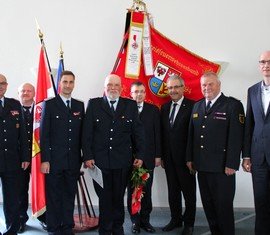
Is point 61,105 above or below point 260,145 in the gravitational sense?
above

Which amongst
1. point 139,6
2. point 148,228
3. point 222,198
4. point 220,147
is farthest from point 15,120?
point 139,6

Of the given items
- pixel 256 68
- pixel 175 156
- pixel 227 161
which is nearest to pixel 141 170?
pixel 175 156

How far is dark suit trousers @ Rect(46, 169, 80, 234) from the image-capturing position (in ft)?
9.35

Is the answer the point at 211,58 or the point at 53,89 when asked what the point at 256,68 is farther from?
the point at 53,89

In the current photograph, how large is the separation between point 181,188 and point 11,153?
167 centimetres

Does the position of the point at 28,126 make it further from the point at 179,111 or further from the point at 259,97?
the point at 259,97

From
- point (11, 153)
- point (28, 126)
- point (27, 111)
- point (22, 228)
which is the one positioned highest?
point (27, 111)

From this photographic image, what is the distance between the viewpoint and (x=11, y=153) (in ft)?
9.10

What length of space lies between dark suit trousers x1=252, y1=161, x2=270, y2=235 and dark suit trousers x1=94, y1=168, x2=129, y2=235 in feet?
3.61

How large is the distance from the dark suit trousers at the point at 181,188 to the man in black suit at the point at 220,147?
0.35m

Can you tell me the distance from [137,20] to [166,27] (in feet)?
1.58

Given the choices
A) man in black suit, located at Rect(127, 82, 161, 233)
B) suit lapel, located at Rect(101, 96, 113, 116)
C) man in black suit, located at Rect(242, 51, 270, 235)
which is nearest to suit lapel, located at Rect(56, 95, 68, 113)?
suit lapel, located at Rect(101, 96, 113, 116)

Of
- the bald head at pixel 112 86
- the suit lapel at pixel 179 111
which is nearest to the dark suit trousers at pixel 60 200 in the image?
the bald head at pixel 112 86

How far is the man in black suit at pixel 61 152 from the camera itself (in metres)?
2.79
